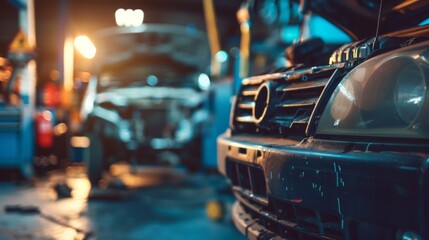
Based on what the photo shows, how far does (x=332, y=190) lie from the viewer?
A: 1.68m

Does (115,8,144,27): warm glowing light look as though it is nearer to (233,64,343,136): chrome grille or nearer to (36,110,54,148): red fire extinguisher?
(36,110,54,148): red fire extinguisher

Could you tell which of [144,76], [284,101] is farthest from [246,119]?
[144,76]

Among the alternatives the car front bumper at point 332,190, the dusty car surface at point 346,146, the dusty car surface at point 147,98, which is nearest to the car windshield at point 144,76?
the dusty car surface at point 147,98

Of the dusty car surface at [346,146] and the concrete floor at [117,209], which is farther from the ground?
the dusty car surface at [346,146]

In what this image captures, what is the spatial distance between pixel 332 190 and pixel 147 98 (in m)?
4.85

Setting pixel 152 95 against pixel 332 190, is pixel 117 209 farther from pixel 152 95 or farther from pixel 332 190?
pixel 332 190

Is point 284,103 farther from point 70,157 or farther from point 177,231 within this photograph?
point 70,157

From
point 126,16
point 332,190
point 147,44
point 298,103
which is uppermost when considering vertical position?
point 126,16

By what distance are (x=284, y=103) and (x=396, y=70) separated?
0.76 metres

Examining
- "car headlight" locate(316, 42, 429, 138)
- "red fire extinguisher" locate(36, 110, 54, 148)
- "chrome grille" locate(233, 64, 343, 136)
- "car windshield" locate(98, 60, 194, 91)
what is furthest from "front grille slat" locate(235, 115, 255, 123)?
"red fire extinguisher" locate(36, 110, 54, 148)

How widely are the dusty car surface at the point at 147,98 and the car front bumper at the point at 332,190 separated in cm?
358

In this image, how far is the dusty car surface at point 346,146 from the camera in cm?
146

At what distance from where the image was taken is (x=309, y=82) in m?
2.16

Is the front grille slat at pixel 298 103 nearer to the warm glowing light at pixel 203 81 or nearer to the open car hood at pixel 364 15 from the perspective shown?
the open car hood at pixel 364 15
